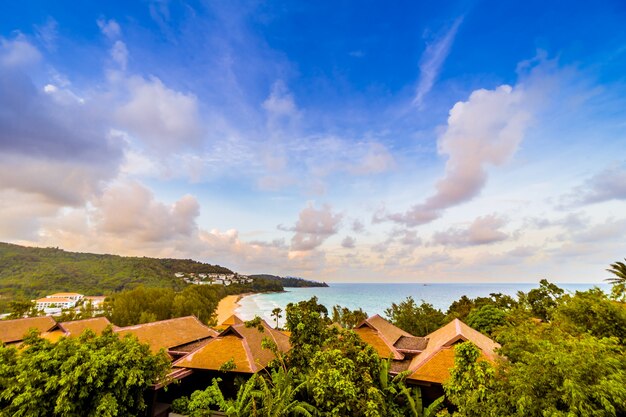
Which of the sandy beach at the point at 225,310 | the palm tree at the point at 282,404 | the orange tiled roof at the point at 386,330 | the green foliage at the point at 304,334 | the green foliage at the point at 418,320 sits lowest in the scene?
the sandy beach at the point at 225,310

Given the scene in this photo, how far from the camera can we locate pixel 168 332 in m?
21.3

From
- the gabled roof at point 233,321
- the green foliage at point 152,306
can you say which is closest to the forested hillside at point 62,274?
the green foliage at point 152,306

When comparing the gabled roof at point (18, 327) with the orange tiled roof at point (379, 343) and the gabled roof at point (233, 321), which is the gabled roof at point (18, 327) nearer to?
the gabled roof at point (233, 321)

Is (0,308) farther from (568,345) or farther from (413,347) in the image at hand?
(568,345)

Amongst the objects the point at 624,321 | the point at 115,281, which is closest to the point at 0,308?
the point at 115,281

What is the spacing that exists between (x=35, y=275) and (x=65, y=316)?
9397cm

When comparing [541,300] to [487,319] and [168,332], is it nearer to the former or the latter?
[487,319]

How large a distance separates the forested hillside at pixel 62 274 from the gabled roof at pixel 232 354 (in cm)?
8626

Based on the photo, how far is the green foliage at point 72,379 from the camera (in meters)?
9.30

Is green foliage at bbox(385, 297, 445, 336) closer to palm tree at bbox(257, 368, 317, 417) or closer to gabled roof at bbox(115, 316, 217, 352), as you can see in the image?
gabled roof at bbox(115, 316, 217, 352)

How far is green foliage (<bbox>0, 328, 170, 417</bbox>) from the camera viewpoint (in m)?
9.30

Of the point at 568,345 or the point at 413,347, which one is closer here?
the point at 568,345

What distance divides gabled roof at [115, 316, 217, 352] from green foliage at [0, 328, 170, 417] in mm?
8392

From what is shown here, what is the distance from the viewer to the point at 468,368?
8578mm
